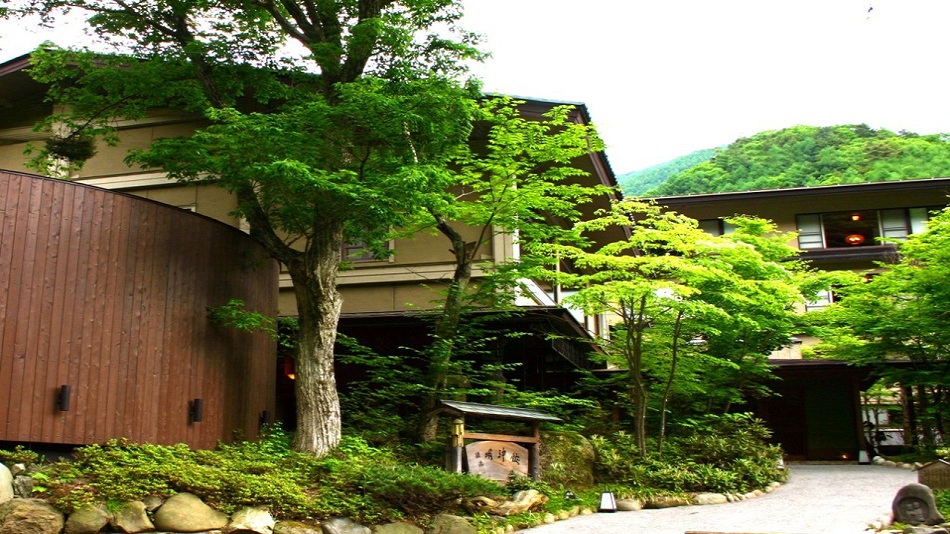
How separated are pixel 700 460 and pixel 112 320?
10825mm

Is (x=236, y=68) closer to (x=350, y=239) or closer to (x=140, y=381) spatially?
(x=350, y=239)

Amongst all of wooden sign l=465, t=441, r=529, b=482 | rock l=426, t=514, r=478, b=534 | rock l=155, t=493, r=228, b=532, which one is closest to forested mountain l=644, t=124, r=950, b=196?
wooden sign l=465, t=441, r=529, b=482

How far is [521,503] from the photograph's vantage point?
12.0m

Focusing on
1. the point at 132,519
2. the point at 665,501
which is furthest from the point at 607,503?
the point at 132,519

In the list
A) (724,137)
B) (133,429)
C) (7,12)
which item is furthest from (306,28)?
(724,137)

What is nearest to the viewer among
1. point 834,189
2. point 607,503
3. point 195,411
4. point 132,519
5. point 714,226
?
point 132,519

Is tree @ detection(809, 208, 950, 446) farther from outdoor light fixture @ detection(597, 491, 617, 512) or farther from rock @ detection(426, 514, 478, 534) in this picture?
rock @ detection(426, 514, 478, 534)

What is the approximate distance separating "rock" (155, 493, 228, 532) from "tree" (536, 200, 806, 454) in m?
7.44

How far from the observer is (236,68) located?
13.9 meters

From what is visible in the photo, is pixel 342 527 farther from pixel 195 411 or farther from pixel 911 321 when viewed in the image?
pixel 911 321

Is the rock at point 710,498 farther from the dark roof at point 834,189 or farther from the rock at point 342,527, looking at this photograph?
the dark roof at point 834,189

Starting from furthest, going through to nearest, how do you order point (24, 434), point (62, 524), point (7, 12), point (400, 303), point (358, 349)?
point (400, 303), point (358, 349), point (7, 12), point (24, 434), point (62, 524)

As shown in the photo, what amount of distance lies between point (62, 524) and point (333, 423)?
429cm

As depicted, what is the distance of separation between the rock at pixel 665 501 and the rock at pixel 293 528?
19.8 feet
